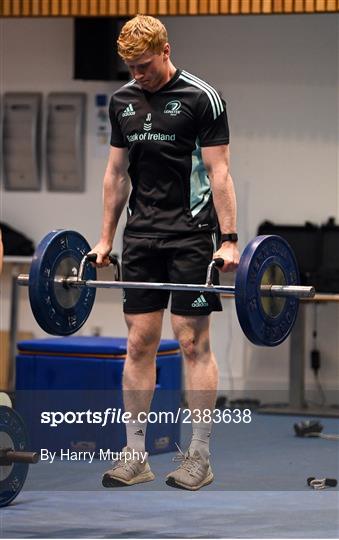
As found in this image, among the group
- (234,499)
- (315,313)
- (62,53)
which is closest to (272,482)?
(234,499)

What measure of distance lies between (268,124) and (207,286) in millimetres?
3933

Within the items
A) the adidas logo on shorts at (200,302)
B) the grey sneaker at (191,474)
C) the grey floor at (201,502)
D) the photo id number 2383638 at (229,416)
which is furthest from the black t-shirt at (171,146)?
the photo id number 2383638 at (229,416)

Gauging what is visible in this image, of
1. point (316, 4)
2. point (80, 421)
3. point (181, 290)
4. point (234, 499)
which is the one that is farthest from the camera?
point (316, 4)

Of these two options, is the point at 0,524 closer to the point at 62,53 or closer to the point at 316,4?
the point at 316,4

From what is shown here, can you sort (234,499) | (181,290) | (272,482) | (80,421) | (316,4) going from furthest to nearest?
1. (316,4)
2. (80,421)
3. (272,482)
4. (234,499)
5. (181,290)

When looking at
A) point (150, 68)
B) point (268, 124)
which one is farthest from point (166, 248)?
point (268, 124)

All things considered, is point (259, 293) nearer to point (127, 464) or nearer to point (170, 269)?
point (170, 269)

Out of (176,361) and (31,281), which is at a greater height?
(31,281)

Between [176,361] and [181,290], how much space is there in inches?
82.4

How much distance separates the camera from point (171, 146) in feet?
15.6

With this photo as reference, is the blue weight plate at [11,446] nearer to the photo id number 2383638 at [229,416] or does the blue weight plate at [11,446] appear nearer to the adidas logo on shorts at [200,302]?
the adidas logo on shorts at [200,302]

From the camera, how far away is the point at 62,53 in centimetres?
866

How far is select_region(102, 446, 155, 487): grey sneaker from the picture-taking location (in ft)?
15.5

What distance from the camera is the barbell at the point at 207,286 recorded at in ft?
14.9
